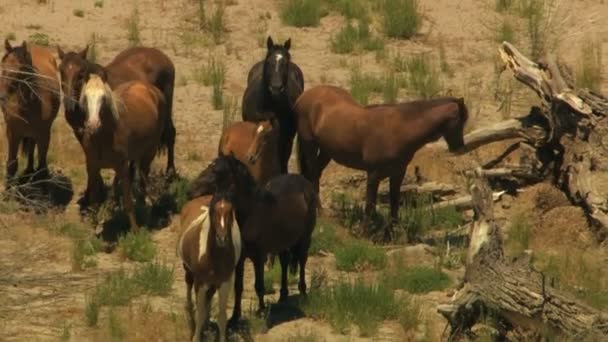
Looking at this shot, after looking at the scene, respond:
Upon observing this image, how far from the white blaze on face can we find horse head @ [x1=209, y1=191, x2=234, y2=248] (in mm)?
3461

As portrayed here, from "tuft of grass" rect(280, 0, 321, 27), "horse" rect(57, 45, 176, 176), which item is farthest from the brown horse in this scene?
"tuft of grass" rect(280, 0, 321, 27)

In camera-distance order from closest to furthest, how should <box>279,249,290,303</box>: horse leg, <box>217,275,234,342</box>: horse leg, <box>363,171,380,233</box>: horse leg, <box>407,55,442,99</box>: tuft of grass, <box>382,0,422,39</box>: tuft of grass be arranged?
1. <box>217,275,234,342</box>: horse leg
2. <box>279,249,290,303</box>: horse leg
3. <box>363,171,380,233</box>: horse leg
4. <box>407,55,442,99</box>: tuft of grass
5. <box>382,0,422,39</box>: tuft of grass

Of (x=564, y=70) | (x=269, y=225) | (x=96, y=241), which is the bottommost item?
(x=96, y=241)

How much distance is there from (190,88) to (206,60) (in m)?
1.25

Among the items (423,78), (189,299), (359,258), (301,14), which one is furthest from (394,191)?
(301,14)

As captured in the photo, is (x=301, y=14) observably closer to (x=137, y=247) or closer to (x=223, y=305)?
(x=137, y=247)

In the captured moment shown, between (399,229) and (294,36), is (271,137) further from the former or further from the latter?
(294,36)

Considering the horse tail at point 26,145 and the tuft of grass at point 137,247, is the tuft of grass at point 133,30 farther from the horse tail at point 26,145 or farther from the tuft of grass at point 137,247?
the tuft of grass at point 137,247

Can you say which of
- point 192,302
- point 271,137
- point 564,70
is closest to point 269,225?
point 192,302

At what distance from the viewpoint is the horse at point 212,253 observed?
1088cm

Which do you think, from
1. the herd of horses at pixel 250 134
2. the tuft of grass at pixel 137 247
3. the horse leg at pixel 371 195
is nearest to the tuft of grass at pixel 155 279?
the herd of horses at pixel 250 134

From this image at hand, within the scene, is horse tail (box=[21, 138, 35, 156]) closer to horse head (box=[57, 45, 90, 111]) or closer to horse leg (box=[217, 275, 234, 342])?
horse head (box=[57, 45, 90, 111])

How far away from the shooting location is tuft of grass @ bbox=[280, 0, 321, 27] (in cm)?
2200

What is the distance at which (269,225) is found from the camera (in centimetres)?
1198
